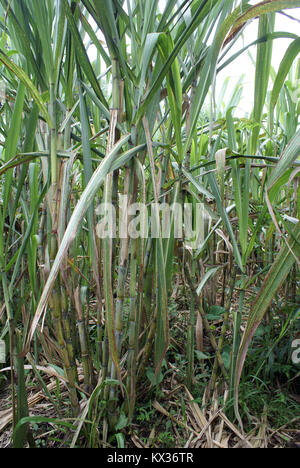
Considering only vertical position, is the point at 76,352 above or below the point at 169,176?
below

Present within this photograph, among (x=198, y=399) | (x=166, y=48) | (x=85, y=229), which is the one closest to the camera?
(x=166, y=48)

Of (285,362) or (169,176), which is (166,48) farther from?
(285,362)

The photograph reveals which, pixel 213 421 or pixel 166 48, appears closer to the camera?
pixel 166 48

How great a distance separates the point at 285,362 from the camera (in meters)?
0.77

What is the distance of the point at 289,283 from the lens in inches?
33.6

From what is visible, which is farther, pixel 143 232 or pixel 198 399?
pixel 198 399

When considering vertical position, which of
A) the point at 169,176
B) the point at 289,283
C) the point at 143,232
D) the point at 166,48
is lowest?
the point at 289,283
